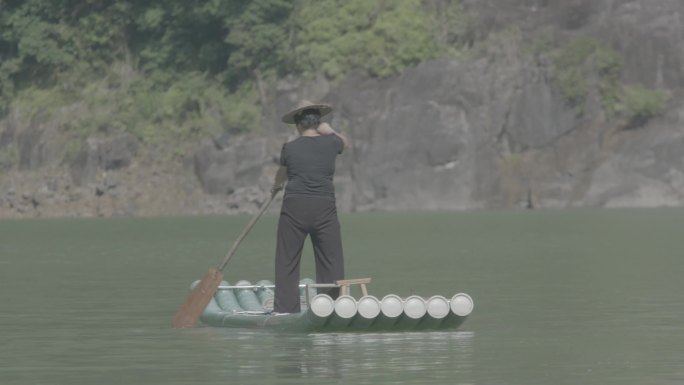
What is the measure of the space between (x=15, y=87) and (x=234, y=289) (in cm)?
5880

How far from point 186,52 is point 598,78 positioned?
16339mm

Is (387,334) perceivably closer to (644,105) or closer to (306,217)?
(306,217)

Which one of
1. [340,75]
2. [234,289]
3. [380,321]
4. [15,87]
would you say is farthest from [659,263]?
[15,87]

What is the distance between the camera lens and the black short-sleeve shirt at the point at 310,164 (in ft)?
66.9

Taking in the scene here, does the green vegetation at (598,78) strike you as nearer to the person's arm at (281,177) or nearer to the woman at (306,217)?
the person's arm at (281,177)

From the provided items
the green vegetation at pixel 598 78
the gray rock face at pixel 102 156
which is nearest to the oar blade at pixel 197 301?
the green vegetation at pixel 598 78

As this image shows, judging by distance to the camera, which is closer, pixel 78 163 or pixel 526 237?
pixel 526 237

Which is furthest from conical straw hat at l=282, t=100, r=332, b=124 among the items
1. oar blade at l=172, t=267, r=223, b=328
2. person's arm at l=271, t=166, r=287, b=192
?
oar blade at l=172, t=267, r=223, b=328

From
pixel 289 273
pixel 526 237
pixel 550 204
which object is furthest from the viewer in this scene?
pixel 550 204

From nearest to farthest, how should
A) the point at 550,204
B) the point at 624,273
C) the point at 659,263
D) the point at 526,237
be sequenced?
the point at 624,273 → the point at 659,263 → the point at 526,237 → the point at 550,204

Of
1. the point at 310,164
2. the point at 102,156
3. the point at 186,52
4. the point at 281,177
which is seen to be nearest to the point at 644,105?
the point at 186,52

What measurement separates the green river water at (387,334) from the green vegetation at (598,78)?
27.1 m

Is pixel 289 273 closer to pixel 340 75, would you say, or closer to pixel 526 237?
pixel 526 237

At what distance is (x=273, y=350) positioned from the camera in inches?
713
